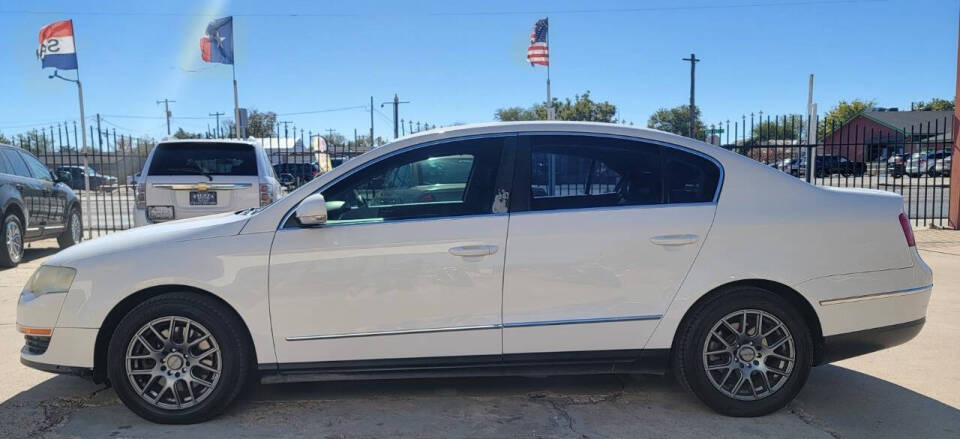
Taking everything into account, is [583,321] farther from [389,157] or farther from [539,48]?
[539,48]

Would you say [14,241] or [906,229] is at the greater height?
[906,229]

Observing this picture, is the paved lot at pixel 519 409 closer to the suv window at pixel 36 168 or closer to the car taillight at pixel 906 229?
the car taillight at pixel 906 229

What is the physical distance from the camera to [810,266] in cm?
373

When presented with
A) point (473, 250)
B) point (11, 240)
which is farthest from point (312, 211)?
point (11, 240)

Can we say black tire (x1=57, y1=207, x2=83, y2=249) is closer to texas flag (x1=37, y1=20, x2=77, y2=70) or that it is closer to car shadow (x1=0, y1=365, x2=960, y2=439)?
texas flag (x1=37, y1=20, x2=77, y2=70)

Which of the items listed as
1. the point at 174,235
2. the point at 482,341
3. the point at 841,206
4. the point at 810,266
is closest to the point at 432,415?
the point at 482,341

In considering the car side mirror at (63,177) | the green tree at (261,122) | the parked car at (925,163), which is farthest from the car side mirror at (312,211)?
the green tree at (261,122)

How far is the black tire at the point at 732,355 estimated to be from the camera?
3.72m

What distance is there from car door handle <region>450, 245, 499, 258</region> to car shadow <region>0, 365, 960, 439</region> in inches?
37.4

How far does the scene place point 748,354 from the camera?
3.77 metres

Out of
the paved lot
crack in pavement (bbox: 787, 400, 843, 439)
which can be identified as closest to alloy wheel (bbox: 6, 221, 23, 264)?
the paved lot

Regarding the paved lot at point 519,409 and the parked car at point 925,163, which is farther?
the parked car at point 925,163

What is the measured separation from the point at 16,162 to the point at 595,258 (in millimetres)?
9342

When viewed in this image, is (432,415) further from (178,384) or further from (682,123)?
(682,123)
